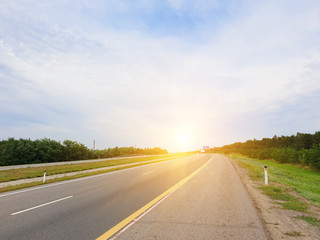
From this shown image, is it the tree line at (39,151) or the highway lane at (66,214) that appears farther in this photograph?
the tree line at (39,151)

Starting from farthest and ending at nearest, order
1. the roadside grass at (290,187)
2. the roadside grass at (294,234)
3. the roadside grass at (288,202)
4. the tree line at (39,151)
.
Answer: the tree line at (39,151)
the roadside grass at (290,187)
the roadside grass at (288,202)
the roadside grass at (294,234)

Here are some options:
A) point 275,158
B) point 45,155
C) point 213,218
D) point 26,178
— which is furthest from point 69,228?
point 275,158

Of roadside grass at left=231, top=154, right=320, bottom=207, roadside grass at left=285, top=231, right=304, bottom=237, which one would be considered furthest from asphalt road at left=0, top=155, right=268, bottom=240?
roadside grass at left=231, top=154, right=320, bottom=207

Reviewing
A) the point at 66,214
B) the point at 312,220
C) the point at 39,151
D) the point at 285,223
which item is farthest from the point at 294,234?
the point at 39,151

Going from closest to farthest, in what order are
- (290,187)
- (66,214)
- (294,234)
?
(294,234) → (66,214) → (290,187)

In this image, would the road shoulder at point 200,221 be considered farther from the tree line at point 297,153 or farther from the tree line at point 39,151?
the tree line at point 297,153

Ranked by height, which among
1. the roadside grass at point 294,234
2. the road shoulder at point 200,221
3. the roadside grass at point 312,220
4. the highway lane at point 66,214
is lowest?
the roadside grass at point 312,220

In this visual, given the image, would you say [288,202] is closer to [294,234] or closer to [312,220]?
[312,220]

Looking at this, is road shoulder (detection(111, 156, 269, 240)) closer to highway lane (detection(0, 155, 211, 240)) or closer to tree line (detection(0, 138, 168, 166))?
highway lane (detection(0, 155, 211, 240))

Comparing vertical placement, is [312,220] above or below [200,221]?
below

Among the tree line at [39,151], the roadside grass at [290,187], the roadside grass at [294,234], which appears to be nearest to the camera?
the roadside grass at [294,234]

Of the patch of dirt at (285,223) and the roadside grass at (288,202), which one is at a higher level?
the patch of dirt at (285,223)

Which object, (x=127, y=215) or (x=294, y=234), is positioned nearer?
(x=294, y=234)

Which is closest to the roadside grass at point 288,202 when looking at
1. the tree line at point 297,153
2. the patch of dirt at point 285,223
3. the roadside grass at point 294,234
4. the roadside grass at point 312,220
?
the patch of dirt at point 285,223
